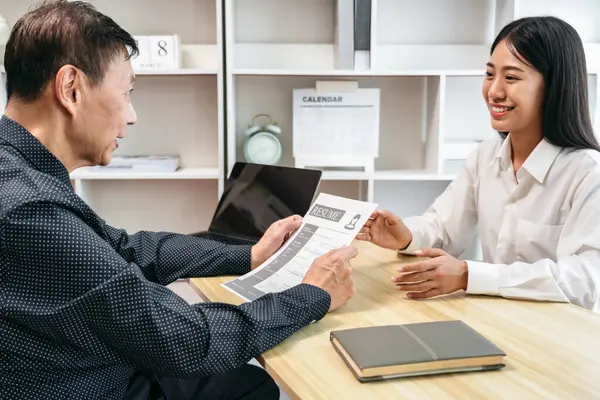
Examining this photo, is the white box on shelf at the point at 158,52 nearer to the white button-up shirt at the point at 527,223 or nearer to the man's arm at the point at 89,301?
the white button-up shirt at the point at 527,223

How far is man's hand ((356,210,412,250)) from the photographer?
1.79 meters

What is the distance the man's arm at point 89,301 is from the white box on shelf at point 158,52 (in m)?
1.78

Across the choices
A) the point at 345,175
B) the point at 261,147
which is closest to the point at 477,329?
the point at 345,175

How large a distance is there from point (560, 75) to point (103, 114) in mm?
1201

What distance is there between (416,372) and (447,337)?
12 cm

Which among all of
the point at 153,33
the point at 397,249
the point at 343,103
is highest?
the point at 153,33

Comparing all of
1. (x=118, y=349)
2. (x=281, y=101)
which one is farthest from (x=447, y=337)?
(x=281, y=101)

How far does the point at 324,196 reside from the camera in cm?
164

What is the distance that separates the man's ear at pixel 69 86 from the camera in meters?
1.09

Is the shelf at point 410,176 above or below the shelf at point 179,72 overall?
below

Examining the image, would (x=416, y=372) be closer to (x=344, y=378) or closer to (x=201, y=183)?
(x=344, y=378)

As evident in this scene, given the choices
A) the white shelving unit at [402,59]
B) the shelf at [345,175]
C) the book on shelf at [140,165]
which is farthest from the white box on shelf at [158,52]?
the shelf at [345,175]

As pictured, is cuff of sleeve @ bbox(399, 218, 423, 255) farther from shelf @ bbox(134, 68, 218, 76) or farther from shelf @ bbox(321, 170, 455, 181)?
shelf @ bbox(134, 68, 218, 76)

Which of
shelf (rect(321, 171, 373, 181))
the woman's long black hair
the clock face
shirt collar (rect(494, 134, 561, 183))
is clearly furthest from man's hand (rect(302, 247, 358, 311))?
the clock face
